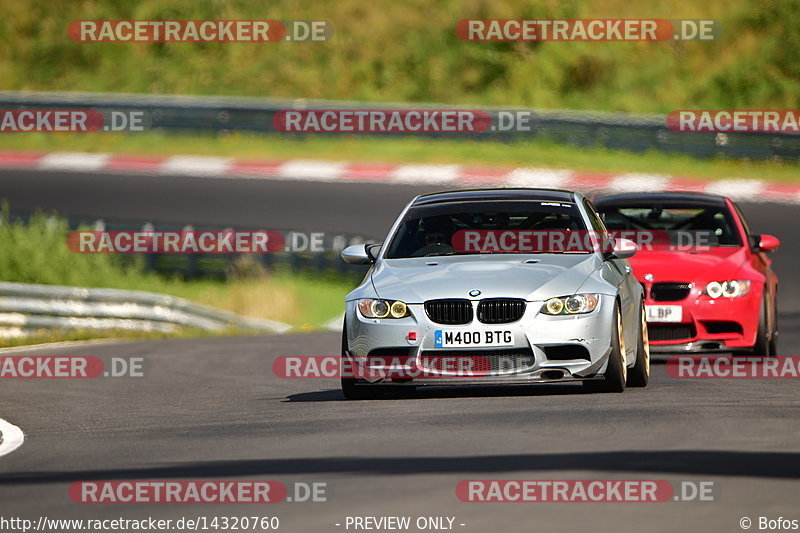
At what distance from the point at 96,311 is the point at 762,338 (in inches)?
370

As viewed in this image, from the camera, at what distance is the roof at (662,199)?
47.4 feet

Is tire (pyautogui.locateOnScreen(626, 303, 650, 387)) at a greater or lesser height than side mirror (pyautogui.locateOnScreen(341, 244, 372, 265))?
lesser

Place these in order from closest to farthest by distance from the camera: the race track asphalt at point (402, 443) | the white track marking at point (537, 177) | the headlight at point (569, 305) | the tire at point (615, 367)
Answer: the race track asphalt at point (402, 443), the headlight at point (569, 305), the tire at point (615, 367), the white track marking at point (537, 177)

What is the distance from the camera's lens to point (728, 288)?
13453 millimetres

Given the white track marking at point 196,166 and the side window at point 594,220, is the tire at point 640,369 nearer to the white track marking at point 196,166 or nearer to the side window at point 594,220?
the side window at point 594,220

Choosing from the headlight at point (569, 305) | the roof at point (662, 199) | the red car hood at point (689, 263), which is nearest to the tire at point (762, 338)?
the red car hood at point (689, 263)

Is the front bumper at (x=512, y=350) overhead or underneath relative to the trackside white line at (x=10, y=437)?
overhead

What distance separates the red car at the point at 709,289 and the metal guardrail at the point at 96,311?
7799mm

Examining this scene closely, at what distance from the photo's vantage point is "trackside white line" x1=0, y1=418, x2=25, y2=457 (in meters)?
9.29

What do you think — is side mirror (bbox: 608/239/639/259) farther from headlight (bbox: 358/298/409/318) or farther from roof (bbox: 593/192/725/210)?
roof (bbox: 593/192/725/210)

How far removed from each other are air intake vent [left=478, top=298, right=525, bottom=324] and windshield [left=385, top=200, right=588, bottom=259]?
3.34 feet

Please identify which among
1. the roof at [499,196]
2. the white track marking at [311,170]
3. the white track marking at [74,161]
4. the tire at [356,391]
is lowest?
the tire at [356,391]

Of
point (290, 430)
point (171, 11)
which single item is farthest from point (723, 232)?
point (171, 11)

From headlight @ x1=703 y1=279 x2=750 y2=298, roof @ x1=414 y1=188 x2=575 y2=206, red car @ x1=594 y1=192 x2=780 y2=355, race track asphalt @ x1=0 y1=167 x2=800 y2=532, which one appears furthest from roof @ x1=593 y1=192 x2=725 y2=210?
roof @ x1=414 y1=188 x2=575 y2=206
